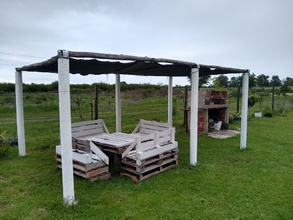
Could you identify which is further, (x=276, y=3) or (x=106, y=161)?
(x=276, y=3)

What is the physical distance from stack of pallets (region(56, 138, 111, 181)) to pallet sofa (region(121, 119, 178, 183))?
39 cm

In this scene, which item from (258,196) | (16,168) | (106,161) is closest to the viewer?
(258,196)

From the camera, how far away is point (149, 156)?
4078mm

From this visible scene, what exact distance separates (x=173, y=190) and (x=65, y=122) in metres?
1.98

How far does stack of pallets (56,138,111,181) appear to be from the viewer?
151 inches

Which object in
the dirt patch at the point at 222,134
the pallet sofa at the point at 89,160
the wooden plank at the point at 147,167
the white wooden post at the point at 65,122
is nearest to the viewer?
the white wooden post at the point at 65,122

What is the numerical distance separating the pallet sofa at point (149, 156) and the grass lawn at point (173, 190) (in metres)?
0.16

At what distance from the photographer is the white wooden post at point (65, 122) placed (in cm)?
293

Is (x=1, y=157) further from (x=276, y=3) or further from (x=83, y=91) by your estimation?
(x=83, y=91)

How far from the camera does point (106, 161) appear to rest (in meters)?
4.04

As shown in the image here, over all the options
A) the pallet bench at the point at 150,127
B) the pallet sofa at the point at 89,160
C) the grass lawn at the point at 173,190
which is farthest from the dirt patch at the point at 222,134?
the pallet sofa at the point at 89,160

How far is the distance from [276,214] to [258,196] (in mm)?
491

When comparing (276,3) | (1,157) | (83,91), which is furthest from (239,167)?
(83,91)

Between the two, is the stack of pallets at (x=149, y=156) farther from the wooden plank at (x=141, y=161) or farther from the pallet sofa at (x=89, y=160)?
the pallet sofa at (x=89, y=160)
